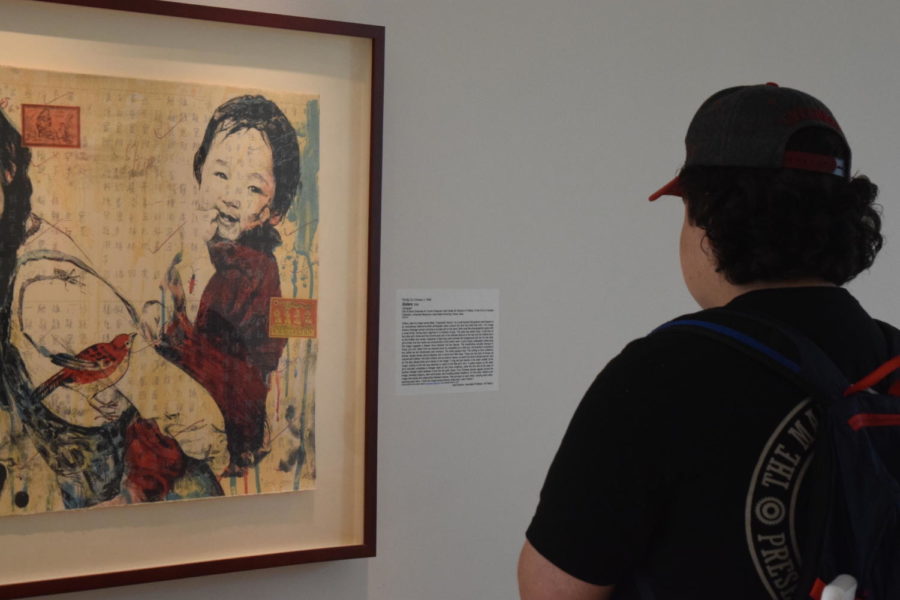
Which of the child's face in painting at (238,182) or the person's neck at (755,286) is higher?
the child's face in painting at (238,182)

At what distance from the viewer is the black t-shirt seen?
0.82 meters

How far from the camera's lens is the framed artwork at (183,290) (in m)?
1.24

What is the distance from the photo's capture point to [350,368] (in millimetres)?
1446

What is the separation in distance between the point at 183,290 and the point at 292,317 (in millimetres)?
171

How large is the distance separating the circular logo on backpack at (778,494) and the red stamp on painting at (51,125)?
100 cm

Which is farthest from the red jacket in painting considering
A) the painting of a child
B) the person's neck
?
the person's neck

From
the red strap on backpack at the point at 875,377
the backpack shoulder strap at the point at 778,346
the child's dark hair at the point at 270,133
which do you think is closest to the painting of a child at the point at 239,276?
the child's dark hair at the point at 270,133

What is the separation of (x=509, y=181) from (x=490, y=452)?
1.61ft

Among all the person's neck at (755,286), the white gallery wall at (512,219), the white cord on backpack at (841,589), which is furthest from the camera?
the white gallery wall at (512,219)

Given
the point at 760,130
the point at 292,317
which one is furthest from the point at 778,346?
the point at 292,317

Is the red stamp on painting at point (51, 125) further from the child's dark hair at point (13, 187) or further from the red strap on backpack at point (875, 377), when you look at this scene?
the red strap on backpack at point (875, 377)

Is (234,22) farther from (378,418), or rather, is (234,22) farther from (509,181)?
(378,418)

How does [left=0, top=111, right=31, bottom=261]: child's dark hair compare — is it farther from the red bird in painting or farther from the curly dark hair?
the curly dark hair

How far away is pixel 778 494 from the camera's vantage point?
0.82m
